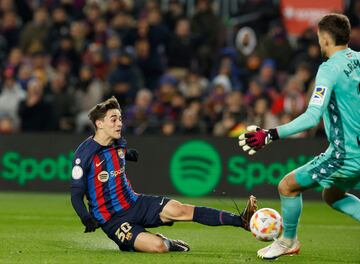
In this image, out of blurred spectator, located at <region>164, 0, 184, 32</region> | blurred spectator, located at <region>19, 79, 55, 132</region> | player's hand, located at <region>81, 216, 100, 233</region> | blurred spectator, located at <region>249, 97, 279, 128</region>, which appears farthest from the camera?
blurred spectator, located at <region>164, 0, 184, 32</region>

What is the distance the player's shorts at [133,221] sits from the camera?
8797 millimetres

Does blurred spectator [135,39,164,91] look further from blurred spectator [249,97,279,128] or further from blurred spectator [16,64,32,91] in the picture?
blurred spectator [249,97,279,128]

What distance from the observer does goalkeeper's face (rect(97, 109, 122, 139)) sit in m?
8.96

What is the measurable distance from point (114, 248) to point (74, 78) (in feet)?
31.1

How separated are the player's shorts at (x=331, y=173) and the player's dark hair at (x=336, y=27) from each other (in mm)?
906

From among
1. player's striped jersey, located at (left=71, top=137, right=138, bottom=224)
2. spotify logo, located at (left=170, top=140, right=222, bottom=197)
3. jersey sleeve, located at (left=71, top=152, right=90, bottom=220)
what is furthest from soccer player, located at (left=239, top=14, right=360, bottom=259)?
spotify logo, located at (left=170, top=140, right=222, bottom=197)

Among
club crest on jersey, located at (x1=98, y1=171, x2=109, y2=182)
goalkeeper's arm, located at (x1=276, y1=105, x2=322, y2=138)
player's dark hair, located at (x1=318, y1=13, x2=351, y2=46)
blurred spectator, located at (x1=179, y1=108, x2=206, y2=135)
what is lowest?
blurred spectator, located at (x1=179, y1=108, x2=206, y2=135)

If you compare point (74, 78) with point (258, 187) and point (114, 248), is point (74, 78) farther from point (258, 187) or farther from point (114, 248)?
point (114, 248)

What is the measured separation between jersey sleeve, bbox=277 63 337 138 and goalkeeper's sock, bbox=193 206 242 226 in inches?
62.9

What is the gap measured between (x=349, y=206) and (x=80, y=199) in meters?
2.33

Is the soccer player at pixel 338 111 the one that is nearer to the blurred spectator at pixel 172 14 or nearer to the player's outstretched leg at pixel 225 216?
the player's outstretched leg at pixel 225 216

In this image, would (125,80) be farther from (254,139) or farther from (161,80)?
(254,139)

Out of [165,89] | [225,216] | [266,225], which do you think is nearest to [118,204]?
[225,216]

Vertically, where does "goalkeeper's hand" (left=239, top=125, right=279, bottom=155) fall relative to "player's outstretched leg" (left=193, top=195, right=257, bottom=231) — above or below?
above
